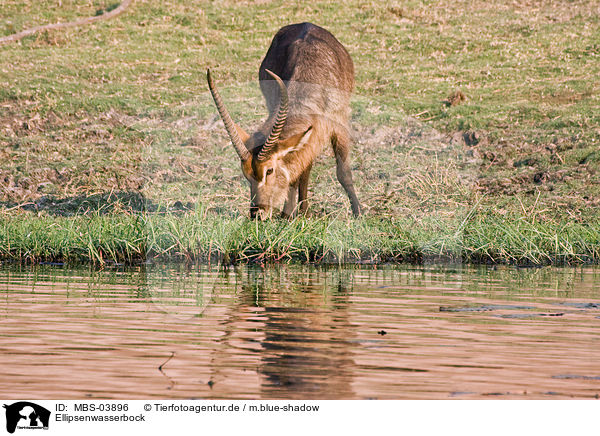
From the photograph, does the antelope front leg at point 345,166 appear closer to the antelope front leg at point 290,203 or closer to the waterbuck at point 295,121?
the waterbuck at point 295,121

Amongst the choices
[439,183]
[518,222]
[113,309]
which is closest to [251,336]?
[113,309]

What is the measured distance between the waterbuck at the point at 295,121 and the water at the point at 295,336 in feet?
6.00

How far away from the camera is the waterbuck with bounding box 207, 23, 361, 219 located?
1032cm

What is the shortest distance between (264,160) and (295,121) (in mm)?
1023

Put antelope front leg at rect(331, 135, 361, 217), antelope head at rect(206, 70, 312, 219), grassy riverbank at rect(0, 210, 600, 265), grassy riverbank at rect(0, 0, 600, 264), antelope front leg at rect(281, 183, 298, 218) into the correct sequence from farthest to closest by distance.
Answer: antelope front leg at rect(331, 135, 361, 217)
antelope front leg at rect(281, 183, 298, 218)
grassy riverbank at rect(0, 0, 600, 264)
antelope head at rect(206, 70, 312, 219)
grassy riverbank at rect(0, 210, 600, 265)

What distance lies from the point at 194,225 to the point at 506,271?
308 cm

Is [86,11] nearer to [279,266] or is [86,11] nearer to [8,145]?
[8,145]

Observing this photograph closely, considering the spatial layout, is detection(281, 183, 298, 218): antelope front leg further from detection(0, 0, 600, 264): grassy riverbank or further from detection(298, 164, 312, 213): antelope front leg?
detection(0, 0, 600, 264): grassy riverbank

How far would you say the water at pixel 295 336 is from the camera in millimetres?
4457
